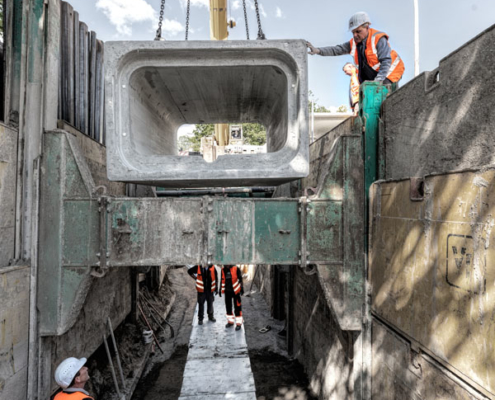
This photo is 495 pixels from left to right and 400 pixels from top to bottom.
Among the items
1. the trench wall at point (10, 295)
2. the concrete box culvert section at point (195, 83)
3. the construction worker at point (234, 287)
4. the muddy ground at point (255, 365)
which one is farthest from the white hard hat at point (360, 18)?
the muddy ground at point (255, 365)

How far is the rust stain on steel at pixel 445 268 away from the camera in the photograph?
2125 mm

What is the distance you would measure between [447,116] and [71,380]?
420 centimetres

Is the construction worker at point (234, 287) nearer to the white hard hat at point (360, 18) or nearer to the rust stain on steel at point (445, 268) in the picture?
the rust stain on steel at point (445, 268)

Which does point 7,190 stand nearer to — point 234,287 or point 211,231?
point 211,231

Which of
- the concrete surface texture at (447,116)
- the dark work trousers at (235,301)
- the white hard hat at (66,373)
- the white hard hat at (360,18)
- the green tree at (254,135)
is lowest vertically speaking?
the dark work trousers at (235,301)

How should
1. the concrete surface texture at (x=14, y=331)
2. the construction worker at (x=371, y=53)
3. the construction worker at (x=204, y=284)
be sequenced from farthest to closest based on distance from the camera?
the construction worker at (x=204, y=284) → the construction worker at (x=371, y=53) → the concrete surface texture at (x=14, y=331)

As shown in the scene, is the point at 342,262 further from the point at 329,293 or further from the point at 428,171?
the point at 428,171

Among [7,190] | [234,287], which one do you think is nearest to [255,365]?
[234,287]

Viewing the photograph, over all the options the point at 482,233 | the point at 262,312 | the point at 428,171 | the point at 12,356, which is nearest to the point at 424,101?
the point at 428,171

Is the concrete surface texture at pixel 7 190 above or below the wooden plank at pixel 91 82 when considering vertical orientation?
below

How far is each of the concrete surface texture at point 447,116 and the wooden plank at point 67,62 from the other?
425 cm

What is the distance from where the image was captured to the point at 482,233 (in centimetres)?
216

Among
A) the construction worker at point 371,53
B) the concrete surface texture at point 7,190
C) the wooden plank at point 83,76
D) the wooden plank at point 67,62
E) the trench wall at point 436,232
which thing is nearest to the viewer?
the trench wall at point 436,232

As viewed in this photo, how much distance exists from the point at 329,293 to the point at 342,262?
40cm
